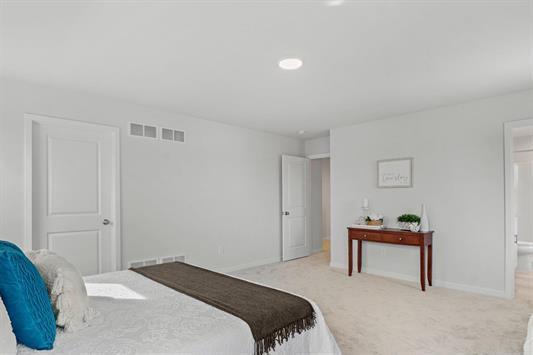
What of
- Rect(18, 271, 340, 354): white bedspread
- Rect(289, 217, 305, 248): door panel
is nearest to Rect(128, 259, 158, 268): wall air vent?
Rect(18, 271, 340, 354): white bedspread

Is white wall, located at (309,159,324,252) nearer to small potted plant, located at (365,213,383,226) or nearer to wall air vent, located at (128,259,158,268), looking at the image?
small potted plant, located at (365,213,383,226)

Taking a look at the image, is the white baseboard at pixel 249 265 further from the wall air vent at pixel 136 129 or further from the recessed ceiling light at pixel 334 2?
the recessed ceiling light at pixel 334 2

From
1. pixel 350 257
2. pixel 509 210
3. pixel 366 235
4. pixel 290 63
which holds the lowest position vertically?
pixel 350 257

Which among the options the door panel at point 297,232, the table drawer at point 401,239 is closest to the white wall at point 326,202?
the door panel at point 297,232

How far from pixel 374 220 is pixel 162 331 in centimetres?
387

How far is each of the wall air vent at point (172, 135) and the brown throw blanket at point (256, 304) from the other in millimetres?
2412

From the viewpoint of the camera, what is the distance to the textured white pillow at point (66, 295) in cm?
160

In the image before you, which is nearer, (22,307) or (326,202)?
(22,307)

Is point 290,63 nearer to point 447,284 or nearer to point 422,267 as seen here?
point 422,267

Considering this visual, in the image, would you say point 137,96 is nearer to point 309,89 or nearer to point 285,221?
point 309,89

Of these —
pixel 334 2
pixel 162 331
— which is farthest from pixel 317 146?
pixel 162 331

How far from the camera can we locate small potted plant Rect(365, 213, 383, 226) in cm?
478

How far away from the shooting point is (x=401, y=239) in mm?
4367

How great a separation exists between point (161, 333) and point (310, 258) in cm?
503
